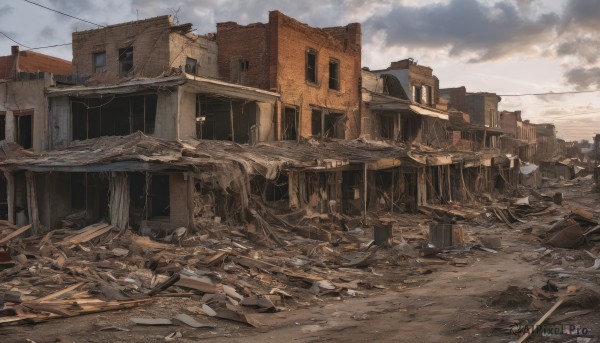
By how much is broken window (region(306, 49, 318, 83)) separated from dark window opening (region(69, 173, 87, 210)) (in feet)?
37.6

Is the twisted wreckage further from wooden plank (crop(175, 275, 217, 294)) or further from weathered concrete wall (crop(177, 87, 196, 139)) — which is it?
wooden plank (crop(175, 275, 217, 294))

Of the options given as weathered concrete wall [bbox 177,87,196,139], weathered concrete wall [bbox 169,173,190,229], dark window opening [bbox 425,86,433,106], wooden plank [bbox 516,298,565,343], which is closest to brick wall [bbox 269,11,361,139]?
weathered concrete wall [bbox 177,87,196,139]

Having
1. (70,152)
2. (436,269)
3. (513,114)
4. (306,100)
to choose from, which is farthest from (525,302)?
(513,114)

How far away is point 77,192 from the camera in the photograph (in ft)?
72.9

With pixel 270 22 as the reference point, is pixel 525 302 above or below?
below

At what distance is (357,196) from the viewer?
93.9 feet

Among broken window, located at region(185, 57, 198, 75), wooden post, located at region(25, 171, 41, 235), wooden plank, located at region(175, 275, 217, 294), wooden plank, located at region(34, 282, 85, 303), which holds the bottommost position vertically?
wooden plank, located at region(175, 275, 217, 294)

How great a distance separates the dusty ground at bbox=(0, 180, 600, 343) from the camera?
28.1ft

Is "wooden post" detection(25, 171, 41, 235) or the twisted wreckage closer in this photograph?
the twisted wreckage

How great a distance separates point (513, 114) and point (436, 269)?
58762 mm

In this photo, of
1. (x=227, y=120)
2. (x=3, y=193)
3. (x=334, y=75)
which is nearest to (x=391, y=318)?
(x=227, y=120)

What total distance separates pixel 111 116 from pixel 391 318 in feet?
55.4

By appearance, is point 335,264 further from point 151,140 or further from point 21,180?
point 21,180

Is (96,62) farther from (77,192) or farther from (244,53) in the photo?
(244,53)
